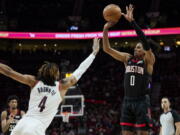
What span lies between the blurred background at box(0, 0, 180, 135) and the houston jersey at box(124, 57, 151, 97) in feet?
43.4

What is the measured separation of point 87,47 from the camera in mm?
23984

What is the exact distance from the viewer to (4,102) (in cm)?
2056

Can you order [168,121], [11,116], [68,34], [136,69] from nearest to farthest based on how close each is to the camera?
[136,69] → [11,116] → [168,121] → [68,34]

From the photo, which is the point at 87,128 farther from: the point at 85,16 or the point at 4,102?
the point at 85,16

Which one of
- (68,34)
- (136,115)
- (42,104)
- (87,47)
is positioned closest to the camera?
(42,104)

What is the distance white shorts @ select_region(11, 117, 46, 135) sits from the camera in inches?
150

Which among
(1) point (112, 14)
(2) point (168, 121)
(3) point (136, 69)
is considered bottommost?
(2) point (168, 121)

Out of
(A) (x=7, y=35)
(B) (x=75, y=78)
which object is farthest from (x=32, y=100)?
(A) (x=7, y=35)

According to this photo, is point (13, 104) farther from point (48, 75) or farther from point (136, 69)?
point (48, 75)

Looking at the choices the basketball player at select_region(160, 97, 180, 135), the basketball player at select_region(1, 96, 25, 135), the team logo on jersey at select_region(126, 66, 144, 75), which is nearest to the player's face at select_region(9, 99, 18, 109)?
the basketball player at select_region(1, 96, 25, 135)

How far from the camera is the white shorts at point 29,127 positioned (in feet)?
12.5

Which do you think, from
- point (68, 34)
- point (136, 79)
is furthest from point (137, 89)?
point (68, 34)

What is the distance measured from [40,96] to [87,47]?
65.9ft

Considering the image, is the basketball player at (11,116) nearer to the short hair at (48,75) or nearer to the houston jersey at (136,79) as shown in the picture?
the houston jersey at (136,79)
